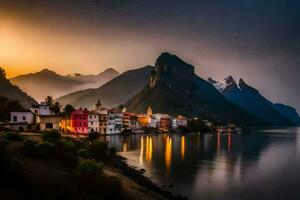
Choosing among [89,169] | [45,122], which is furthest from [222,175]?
[45,122]

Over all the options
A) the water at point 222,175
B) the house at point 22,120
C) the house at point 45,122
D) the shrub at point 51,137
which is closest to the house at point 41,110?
the house at point 45,122

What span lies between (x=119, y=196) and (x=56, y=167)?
762 centimetres

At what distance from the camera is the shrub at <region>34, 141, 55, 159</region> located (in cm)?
3737

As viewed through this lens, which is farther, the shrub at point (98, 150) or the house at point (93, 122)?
the house at point (93, 122)

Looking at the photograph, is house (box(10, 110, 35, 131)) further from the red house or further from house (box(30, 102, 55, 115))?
the red house

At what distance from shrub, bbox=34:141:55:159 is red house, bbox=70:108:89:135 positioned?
94.2m

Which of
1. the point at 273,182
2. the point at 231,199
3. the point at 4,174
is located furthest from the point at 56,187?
the point at 273,182

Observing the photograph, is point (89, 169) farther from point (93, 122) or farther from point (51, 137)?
point (93, 122)

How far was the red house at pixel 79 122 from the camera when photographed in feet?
436

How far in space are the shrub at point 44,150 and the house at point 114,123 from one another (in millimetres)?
110811

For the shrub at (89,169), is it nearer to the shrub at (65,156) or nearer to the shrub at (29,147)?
the shrub at (65,156)

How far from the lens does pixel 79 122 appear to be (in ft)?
440

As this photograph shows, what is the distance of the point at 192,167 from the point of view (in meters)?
71.8

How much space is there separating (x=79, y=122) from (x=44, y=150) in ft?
320
